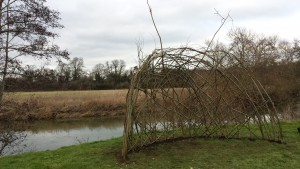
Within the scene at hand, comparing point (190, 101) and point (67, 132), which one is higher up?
point (190, 101)

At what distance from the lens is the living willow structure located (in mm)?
7502

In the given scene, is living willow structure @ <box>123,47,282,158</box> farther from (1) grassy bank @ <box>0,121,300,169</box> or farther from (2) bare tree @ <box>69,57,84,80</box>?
(2) bare tree @ <box>69,57,84,80</box>

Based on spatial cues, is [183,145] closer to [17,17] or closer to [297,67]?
[17,17]

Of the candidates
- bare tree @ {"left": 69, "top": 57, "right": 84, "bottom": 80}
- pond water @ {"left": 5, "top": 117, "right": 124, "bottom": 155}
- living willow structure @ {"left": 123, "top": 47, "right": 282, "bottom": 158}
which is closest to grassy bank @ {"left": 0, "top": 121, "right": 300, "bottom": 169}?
living willow structure @ {"left": 123, "top": 47, "right": 282, "bottom": 158}

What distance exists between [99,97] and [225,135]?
65.7 ft

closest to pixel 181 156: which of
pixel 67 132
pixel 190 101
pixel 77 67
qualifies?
pixel 190 101

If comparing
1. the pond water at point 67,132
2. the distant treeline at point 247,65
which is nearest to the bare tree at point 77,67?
the distant treeline at point 247,65

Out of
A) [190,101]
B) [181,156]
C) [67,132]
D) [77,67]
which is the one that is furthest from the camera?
[77,67]

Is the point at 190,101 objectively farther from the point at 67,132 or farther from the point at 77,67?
the point at 77,67

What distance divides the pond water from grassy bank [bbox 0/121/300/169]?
5668mm

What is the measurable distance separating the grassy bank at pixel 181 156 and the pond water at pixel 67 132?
5.67m

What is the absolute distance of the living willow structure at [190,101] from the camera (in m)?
7.50

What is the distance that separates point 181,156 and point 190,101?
1.87 m

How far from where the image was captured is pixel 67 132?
1814 centimetres
